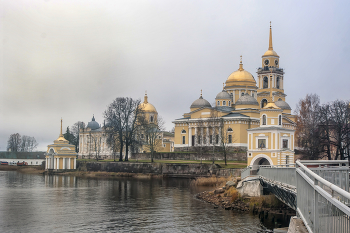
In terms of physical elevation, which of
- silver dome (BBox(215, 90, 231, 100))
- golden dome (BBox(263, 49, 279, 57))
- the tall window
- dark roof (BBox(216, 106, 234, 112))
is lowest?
the tall window

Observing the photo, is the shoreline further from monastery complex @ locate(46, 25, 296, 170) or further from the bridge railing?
monastery complex @ locate(46, 25, 296, 170)

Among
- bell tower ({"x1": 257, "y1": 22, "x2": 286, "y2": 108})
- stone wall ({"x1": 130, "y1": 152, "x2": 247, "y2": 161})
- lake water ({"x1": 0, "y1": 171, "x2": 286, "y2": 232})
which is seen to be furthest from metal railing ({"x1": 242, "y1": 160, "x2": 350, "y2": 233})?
bell tower ({"x1": 257, "y1": 22, "x2": 286, "y2": 108})

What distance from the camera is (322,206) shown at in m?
8.91

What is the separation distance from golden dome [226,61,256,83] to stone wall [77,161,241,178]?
30.9 metres

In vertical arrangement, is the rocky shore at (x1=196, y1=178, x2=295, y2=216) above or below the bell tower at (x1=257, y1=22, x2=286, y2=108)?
below

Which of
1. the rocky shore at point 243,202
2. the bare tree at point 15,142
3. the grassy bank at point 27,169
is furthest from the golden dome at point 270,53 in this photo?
the bare tree at point 15,142

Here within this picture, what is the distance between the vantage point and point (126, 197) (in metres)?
39.3

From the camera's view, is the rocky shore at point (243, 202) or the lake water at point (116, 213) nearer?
the lake water at point (116, 213)

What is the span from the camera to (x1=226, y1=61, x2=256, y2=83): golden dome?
8825 cm

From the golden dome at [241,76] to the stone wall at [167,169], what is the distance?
30853 millimetres

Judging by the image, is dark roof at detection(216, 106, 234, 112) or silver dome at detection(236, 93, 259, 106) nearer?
silver dome at detection(236, 93, 259, 106)

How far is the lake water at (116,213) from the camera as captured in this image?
82.4 ft

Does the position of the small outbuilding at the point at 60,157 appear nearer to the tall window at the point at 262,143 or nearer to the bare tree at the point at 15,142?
the tall window at the point at 262,143

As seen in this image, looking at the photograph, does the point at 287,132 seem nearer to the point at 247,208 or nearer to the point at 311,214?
the point at 247,208
